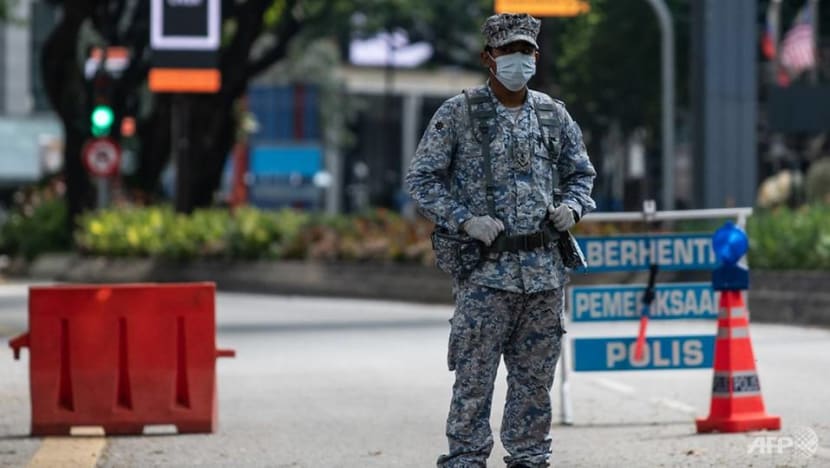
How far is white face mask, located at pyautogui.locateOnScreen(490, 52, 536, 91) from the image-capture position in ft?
26.3

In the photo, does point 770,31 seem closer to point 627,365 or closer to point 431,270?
point 431,270

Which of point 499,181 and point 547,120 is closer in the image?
point 499,181

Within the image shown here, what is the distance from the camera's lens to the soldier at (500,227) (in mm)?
8047

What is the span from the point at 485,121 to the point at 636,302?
4317mm

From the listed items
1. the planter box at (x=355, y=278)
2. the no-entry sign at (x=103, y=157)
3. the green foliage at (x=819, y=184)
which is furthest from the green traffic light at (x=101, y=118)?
the green foliage at (x=819, y=184)

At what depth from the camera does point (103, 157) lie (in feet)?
120

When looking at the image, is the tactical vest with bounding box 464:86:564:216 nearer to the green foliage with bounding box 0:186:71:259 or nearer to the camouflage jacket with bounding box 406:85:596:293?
the camouflage jacket with bounding box 406:85:596:293

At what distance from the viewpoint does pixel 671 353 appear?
12.2 meters

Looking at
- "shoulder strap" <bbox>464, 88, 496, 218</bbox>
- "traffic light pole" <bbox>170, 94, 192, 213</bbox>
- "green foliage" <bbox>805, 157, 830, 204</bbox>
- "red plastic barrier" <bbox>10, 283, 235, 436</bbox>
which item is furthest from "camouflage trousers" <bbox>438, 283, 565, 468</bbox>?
"green foliage" <bbox>805, 157, 830, 204</bbox>

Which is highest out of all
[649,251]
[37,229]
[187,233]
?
[649,251]

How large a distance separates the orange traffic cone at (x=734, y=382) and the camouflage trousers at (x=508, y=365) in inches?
121

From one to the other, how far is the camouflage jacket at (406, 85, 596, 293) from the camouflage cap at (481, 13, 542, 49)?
26cm

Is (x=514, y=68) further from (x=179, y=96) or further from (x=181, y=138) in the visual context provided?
(x=181, y=138)

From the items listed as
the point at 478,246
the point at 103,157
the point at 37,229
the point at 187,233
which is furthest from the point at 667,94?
the point at 478,246
